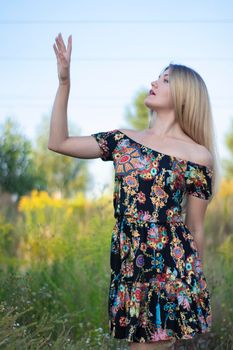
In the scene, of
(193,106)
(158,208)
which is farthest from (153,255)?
(193,106)

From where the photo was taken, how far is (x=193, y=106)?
3.11 metres

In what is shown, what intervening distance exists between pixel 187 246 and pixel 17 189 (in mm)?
9430

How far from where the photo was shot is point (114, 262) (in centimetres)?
297

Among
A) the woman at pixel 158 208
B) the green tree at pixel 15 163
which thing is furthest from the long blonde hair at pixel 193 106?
the green tree at pixel 15 163

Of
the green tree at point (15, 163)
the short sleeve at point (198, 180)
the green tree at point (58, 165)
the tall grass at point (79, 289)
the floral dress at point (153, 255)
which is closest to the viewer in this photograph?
the floral dress at point (153, 255)

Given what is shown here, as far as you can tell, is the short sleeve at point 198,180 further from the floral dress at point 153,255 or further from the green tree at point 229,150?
the green tree at point 229,150

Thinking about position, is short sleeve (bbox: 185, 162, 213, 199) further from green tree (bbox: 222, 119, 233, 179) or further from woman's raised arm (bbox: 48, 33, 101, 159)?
green tree (bbox: 222, 119, 233, 179)

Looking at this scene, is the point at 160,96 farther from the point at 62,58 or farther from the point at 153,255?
the point at 153,255

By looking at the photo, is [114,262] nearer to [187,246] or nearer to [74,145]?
[187,246]

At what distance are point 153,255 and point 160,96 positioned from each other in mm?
743

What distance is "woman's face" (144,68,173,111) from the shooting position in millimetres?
3100

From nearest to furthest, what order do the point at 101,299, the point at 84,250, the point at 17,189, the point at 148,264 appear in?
the point at 148,264
the point at 101,299
the point at 84,250
the point at 17,189

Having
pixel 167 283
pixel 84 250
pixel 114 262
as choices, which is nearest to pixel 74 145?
pixel 114 262

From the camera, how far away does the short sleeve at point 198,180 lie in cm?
300
